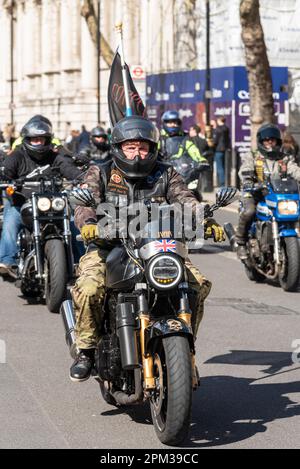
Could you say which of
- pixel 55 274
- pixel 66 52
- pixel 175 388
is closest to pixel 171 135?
pixel 55 274

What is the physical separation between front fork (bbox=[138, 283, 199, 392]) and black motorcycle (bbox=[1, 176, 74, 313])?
4.77 m

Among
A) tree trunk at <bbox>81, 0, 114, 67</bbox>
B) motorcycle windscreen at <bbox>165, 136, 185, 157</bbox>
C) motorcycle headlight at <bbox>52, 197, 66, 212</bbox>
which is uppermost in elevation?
tree trunk at <bbox>81, 0, 114, 67</bbox>

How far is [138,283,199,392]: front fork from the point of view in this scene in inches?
257

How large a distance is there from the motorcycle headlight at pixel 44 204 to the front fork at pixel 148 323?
207 inches

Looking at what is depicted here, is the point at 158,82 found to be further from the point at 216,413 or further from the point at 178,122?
the point at 216,413

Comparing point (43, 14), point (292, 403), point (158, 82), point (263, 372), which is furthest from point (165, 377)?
point (43, 14)

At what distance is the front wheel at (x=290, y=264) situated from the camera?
1303 centimetres

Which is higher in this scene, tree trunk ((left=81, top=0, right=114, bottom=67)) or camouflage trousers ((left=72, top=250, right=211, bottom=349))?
tree trunk ((left=81, top=0, right=114, bottom=67))

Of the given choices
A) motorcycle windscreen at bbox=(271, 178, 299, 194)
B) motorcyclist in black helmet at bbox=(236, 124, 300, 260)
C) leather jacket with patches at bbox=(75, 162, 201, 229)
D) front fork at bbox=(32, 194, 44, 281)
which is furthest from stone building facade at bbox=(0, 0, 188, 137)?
leather jacket with patches at bbox=(75, 162, 201, 229)

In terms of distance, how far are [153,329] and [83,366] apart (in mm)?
856

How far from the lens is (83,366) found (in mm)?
7211

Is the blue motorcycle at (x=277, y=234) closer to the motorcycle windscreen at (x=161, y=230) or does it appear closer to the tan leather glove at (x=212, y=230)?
the tan leather glove at (x=212, y=230)

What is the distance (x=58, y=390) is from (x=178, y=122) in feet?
34.0

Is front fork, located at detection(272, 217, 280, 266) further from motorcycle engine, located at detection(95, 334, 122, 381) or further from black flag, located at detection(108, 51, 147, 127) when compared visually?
motorcycle engine, located at detection(95, 334, 122, 381)
